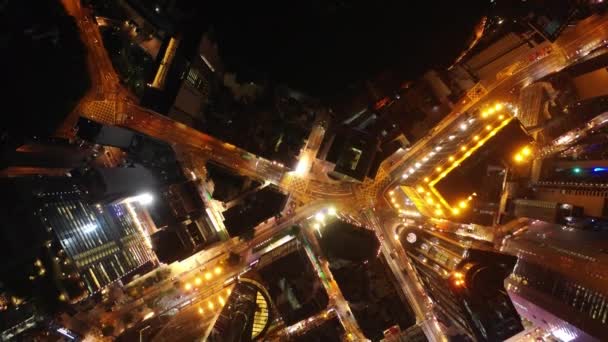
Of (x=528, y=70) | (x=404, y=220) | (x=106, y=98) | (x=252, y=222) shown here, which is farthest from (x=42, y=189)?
(x=528, y=70)

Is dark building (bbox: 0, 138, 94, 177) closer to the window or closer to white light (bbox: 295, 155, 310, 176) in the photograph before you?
the window

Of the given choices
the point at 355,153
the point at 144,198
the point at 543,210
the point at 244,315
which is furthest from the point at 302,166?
the point at 543,210

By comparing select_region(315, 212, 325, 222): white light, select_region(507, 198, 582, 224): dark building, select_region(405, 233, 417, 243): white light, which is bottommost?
select_region(507, 198, 582, 224): dark building

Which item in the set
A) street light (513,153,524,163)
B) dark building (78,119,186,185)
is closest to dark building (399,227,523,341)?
street light (513,153,524,163)

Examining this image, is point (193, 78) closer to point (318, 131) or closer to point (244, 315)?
point (318, 131)

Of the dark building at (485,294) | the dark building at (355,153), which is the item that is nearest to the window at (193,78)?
the dark building at (355,153)

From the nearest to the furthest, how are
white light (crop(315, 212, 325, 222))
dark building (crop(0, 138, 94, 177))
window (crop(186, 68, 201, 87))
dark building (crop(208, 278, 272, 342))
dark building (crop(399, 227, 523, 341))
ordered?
1. dark building (crop(399, 227, 523, 341))
2. dark building (crop(0, 138, 94, 177))
3. dark building (crop(208, 278, 272, 342))
4. window (crop(186, 68, 201, 87))
5. white light (crop(315, 212, 325, 222))
